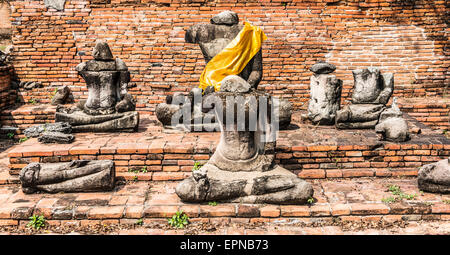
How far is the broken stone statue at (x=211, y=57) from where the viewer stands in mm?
6707

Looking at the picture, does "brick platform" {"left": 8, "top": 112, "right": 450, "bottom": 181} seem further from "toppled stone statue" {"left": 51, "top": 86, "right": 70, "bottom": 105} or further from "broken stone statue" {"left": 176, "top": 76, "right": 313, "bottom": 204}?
"toppled stone statue" {"left": 51, "top": 86, "right": 70, "bottom": 105}

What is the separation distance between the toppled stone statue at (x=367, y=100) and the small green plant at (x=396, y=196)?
1718 millimetres

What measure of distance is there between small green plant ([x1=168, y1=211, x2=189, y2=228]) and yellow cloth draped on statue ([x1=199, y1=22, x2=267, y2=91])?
8.37ft

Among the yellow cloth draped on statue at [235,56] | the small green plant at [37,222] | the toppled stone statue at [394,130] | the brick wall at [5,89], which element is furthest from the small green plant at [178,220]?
the brick wall at [5,89]

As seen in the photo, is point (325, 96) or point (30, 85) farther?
point (30, 85)

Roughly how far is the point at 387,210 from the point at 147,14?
6584 mm

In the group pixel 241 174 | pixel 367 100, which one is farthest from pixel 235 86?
pixel 367 100

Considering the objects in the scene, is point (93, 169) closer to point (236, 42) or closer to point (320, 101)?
point (236, 42)

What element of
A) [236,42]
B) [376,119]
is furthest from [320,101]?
[236,42]

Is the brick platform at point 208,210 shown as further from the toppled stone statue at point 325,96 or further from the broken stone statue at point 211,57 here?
the toppled stone statue at point 325,96

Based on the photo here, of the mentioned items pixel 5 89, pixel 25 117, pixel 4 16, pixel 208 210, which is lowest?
pixel 208 210

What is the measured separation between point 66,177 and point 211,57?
3.08 metres

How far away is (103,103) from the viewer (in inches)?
265

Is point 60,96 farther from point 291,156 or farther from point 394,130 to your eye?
point 394,130
